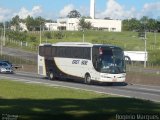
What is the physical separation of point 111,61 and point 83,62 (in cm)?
328

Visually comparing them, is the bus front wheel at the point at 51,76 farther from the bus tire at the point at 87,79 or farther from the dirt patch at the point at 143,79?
the dirt patch at the point at 143,79

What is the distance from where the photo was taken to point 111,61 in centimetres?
3906

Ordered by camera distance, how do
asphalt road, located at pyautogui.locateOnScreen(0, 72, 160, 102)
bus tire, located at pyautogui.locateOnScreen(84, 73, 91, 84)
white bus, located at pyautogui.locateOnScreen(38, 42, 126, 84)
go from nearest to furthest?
asphalt road, located at pyautogui.locateOnScreen(0, 72, 160, 102)
white bus, located at pyautogui.locateOnScreen(38, 42, 126, 84)
bus tire, located at pyautogui.locateOnScreen(84, 73, 91, 84)

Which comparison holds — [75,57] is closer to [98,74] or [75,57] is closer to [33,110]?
[98,74]

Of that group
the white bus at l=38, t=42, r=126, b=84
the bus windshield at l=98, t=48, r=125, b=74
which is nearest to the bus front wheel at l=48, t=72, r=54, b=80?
the white bus at l=38, t=42, r=126, b=84

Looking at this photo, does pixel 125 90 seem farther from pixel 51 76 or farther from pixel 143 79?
pixel 51 76

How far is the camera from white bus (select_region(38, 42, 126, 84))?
39.2 m

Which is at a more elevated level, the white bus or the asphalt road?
the white bus

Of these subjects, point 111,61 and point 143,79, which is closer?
point 111,61

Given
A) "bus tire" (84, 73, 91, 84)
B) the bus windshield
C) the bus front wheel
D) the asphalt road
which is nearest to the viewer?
the asphalt road

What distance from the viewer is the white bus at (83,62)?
1542 inches

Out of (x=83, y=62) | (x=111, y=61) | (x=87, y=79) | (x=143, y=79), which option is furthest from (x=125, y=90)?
(x=143, y=79)

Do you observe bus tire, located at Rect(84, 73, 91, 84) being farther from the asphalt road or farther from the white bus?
the asphalt road

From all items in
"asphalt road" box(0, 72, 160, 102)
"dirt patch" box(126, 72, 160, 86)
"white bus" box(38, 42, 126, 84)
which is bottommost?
"asphalt road" box(0, 72, 160, 102)
